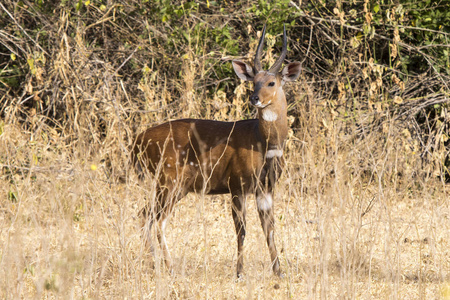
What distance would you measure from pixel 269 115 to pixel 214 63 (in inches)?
106

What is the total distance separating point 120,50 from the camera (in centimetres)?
812

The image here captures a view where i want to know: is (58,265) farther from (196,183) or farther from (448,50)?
(448,50)

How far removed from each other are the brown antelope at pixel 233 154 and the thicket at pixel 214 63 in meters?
1.64

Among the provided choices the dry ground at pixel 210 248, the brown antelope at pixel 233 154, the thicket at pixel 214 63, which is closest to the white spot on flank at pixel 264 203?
the brown antelope at pixel 233 154

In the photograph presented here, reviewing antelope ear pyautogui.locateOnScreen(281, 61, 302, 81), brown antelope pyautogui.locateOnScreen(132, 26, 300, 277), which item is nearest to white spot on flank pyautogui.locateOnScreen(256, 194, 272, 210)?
brown antelope pyautogui.locateOnScreen(132, 26, 300, 277)

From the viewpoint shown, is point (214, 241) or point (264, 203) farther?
point (214, 241)

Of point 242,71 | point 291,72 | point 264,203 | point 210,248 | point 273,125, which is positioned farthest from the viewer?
point 242,71

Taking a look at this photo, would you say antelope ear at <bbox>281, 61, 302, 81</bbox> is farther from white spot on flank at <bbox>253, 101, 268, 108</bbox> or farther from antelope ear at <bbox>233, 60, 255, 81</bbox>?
white spot on flank at <bbox>253, 101, 268, 108</bbox>

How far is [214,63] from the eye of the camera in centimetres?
768

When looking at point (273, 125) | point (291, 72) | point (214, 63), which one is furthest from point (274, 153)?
point (214, 63)

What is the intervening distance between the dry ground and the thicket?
61 cm

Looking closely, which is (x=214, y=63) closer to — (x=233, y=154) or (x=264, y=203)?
(x=233, y=154)

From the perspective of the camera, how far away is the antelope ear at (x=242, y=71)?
5590 millimetres

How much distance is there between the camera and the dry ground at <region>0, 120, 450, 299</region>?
3.25 meters
